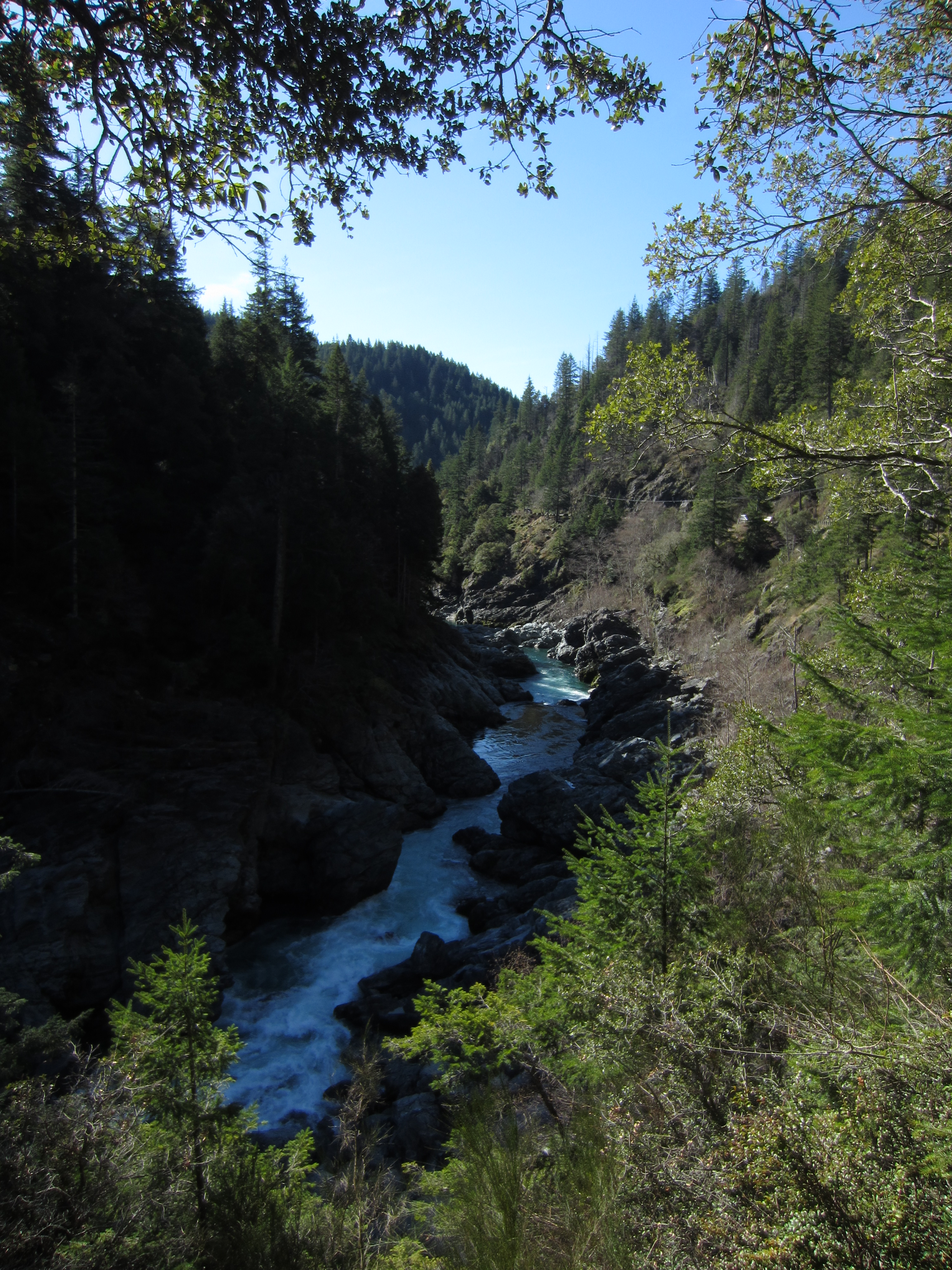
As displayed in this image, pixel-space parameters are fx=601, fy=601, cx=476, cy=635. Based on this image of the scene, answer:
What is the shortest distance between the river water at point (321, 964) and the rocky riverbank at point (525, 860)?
51cm

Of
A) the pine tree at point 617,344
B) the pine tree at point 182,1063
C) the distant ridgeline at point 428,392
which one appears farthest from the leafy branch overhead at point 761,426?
the distant ridgeline at point 428,392

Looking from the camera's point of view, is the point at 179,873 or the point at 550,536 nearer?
the point at 179,873

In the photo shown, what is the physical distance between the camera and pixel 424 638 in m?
33.7

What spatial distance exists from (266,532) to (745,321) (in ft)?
290

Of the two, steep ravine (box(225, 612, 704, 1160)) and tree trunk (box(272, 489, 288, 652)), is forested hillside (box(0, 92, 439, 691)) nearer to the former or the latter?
tree trunk (box(272, 489, 288, 652))

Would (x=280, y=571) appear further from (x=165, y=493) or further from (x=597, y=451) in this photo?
(x=597, y=451)

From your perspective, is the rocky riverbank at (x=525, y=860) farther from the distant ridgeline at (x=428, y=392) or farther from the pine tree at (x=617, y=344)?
the distant ridgeline at (x=428, y=392)

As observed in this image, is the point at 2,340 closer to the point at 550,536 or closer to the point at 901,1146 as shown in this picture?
the point at 901,1146

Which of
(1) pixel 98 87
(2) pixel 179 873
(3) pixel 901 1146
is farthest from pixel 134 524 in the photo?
(3) pixel 901 1146

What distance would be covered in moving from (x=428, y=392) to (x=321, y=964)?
188747 mm

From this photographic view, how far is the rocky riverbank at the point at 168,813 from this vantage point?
42.1ft

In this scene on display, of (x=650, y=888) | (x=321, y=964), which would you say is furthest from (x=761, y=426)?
(x=321, y=964)

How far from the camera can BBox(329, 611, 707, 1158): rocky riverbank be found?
1126cm

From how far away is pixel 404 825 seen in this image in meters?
21.5
